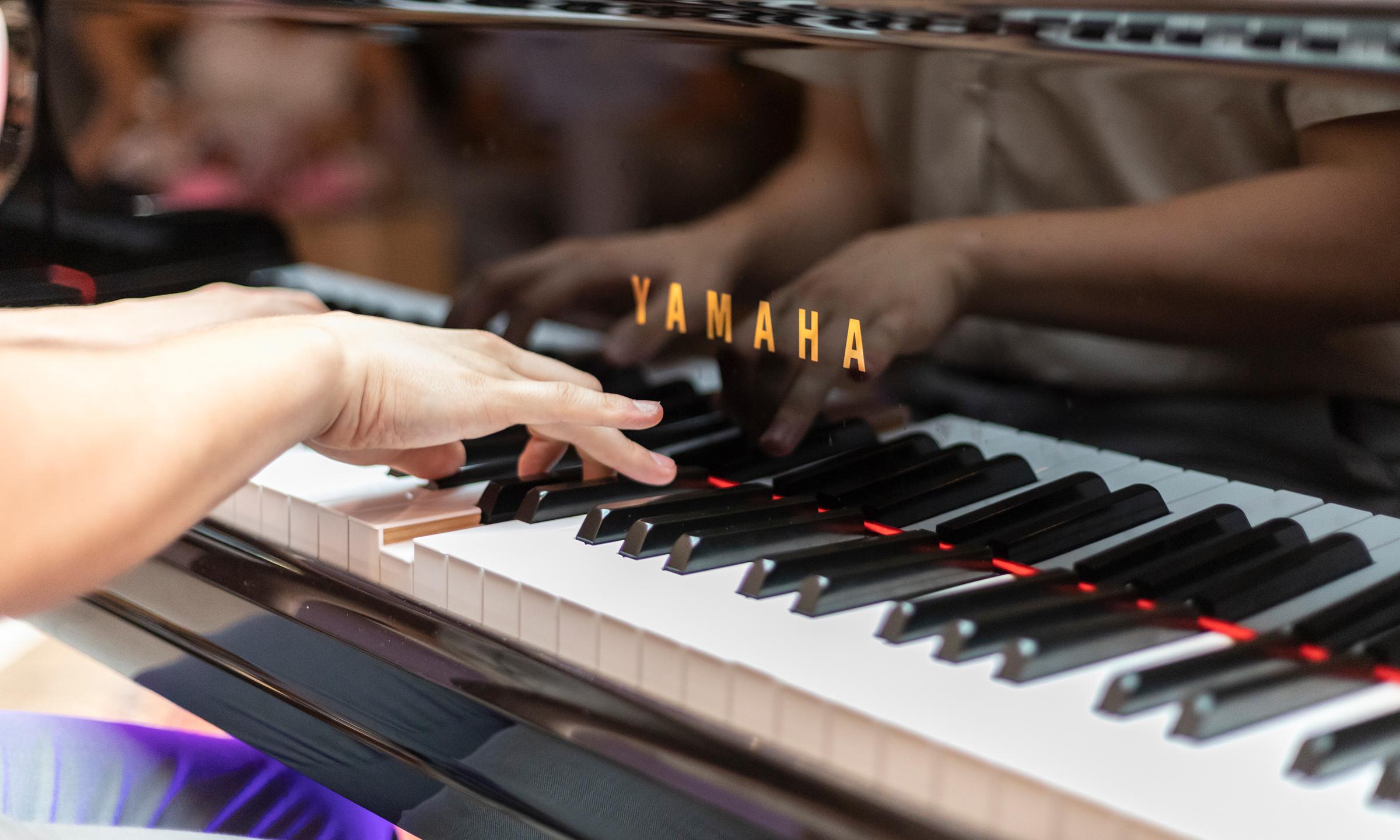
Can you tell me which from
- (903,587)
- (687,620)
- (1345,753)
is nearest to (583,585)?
(687,620)

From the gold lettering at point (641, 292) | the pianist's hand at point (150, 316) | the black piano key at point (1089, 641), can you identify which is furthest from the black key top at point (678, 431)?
the black piano key at point (1089, 641)

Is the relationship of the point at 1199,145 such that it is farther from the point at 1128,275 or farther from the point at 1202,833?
the point at 1202,833

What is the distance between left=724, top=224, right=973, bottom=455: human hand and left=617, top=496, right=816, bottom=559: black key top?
85 mm

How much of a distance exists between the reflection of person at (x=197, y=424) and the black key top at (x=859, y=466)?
0.36 feet

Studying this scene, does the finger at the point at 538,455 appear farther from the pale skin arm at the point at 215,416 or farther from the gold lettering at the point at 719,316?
the gold lettering at the point at 719,316

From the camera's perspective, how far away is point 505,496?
105 centimetres

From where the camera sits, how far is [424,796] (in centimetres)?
102

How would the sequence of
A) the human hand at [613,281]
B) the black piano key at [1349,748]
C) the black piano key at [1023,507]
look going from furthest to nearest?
the human hand at [613,281], the black piano key at [1023,507], the black piano key at [1349,748]

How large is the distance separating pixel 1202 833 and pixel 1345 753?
0.11m

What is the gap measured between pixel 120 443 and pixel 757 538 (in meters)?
0.45

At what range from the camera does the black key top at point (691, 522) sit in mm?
941

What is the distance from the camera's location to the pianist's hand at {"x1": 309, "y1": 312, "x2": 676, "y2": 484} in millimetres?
987

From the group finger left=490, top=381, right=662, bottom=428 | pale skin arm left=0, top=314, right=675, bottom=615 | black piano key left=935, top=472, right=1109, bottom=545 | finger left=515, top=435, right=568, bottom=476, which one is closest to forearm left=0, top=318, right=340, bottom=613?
pale skin arm left=0, top=314, right=675, bottom=615

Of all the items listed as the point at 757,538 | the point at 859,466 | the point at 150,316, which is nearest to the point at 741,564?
the point at 757,538
